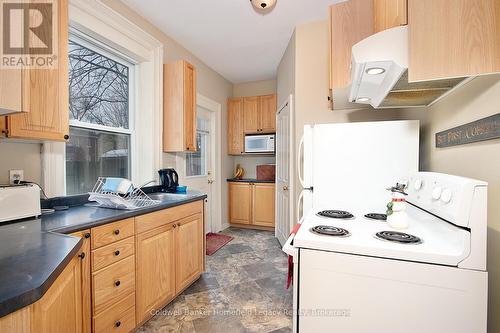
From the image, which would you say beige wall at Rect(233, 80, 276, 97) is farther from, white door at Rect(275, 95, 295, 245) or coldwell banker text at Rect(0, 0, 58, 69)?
coldwell banker text at Rect(0, 0, 58, 69)

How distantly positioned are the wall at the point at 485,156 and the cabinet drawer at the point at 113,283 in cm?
187

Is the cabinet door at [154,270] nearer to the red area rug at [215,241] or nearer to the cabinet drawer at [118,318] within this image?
the cabinet drawer at [118,318]

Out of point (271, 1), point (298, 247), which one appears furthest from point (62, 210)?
point (271, 1)

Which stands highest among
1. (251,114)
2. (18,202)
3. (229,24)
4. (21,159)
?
(229,24)

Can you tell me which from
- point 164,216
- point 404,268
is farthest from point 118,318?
point 404,268

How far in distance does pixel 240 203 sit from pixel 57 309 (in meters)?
3.42

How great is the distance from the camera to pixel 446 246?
86 centimetres

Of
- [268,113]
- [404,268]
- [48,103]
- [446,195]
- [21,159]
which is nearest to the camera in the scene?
[404,268]

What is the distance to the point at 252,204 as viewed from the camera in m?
4.12

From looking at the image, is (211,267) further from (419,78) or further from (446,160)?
(419,78)

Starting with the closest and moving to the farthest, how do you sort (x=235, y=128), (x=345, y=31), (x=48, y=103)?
(x=48, y=103) < (x=345, y=31) < (x=235, y=128)

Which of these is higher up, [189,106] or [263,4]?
[263,4]

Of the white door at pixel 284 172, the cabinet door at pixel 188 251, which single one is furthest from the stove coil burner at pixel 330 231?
the white door at pixel 284 172

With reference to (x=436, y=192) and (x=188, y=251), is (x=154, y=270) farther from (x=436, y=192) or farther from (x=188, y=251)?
(x=436, y=192)
